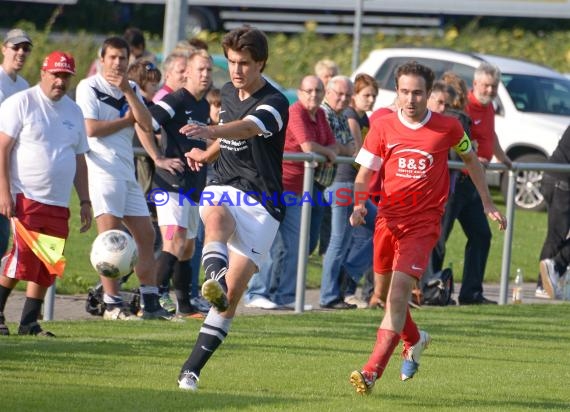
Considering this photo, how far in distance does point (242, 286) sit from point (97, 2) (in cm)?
2760

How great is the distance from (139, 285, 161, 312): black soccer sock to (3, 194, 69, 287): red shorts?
1559mm

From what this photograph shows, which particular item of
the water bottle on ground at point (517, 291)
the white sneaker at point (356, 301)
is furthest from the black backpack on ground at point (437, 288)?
the water bottle on ground at point (517, 291)

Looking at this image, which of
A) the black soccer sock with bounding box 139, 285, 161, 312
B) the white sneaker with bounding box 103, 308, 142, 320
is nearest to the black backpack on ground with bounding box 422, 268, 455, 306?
the black soccer sock with bounding box 139, 285, 161, 312

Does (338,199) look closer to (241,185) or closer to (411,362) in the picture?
(411,362)

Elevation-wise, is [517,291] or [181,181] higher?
[181,181]

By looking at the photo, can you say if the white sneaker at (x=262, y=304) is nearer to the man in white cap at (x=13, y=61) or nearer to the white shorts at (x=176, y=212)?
the white shorts at (x=176, y=212)

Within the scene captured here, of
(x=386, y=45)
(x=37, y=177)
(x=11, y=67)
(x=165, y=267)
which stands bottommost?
(x=165, y=267)

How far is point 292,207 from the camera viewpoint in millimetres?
13547

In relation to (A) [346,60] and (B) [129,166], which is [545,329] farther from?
(A) [346,60]

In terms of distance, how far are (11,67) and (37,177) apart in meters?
1.54

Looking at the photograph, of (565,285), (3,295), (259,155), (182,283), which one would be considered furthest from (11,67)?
(565,285)

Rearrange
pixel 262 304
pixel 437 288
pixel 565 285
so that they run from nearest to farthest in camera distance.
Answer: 1. pixel 262 304
2. pixel 437 288
3. pixel 565 285

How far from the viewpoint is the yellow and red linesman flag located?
10422mm

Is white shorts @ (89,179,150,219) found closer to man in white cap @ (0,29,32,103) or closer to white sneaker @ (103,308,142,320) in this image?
white sneaker @ (103,308,142,320)
